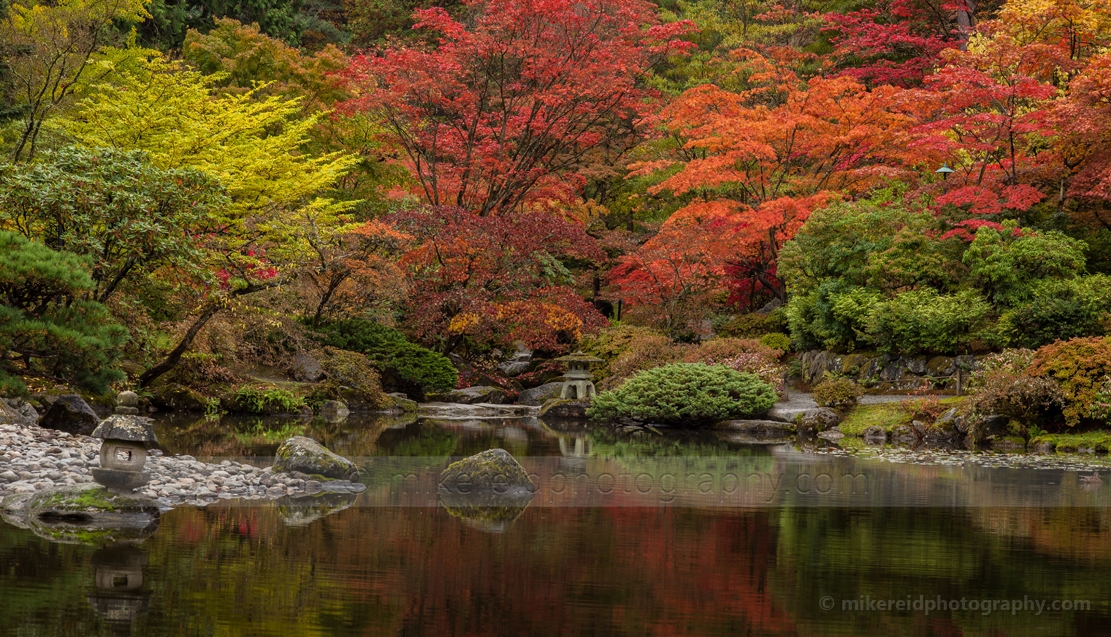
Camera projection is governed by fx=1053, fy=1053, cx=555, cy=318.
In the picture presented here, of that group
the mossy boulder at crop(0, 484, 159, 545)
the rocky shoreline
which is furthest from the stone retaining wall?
the mossy boulder at crop(0, 484, 159, 545)

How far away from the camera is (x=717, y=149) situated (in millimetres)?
23062

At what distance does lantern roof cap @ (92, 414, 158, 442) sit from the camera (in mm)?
7344

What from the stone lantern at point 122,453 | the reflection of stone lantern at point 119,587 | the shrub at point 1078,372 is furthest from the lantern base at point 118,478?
the shrub at point 1078,372

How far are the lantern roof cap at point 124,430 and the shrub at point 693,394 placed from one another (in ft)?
34.6

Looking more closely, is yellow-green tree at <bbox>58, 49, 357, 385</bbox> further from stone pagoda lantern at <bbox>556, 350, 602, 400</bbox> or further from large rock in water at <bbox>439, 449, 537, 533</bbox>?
large rock in water at <bbox>439, 449, 537, 533</bbox>

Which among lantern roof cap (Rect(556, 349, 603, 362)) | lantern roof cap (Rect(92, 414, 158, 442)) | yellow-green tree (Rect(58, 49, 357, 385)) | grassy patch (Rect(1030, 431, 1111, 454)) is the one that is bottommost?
grassy patch (Rect(1030, 431, 1111, 454))

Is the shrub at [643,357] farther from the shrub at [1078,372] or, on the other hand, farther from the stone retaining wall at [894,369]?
the shrub at [1078,372]

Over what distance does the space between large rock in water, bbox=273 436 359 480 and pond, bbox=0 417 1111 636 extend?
0.36 m

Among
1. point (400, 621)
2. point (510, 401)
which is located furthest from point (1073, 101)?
point (400, 621)

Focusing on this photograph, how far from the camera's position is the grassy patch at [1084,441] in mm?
13016

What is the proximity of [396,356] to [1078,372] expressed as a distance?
11.8 meters

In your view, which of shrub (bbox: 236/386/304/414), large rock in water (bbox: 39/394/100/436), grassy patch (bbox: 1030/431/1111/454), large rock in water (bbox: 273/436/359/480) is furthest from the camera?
shrub (bbox: 236/386/304/414)

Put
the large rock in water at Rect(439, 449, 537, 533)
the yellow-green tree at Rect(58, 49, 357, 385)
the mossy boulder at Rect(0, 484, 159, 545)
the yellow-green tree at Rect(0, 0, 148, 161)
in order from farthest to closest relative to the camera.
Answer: the yellow-green tree at Rect(58, 49, 357, 385) → the yellow-green tree at Rect(0, 0, 148, 161) → the large rock in water at Rect(439, 449, 537, 533) → the mossy boulder at Rect(0, 484, 159, 545)

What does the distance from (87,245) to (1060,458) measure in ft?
38.3
